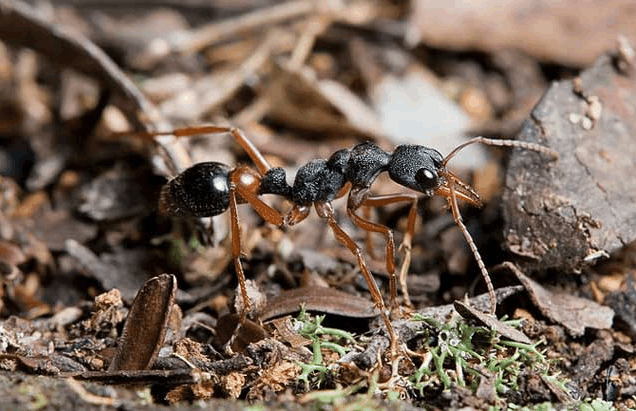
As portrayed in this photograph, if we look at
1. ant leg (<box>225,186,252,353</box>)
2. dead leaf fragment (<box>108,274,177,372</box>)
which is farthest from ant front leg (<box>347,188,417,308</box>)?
dead leaf fragment (<box>108,274,177,372</box>)

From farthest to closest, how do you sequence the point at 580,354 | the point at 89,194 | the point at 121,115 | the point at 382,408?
the point at 121,115 < the point at 89,194 < the point at 580,354 < the point at 382,408

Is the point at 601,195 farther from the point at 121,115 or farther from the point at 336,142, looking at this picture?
the point at 121,115

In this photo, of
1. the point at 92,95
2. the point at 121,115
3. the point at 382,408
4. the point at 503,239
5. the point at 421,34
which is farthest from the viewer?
the point at 421,34

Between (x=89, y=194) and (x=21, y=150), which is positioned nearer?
(x=89, y=194)

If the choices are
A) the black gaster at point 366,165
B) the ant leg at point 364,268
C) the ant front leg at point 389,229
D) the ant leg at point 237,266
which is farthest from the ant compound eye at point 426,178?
the ant leg at point 237,266

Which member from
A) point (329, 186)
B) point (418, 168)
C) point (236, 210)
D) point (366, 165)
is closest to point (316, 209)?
point (329, 186)

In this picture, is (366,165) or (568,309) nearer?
(568,309)

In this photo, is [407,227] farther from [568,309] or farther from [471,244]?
[568,309]

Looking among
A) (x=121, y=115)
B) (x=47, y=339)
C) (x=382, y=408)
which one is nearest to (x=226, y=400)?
(x=382, y=408)
